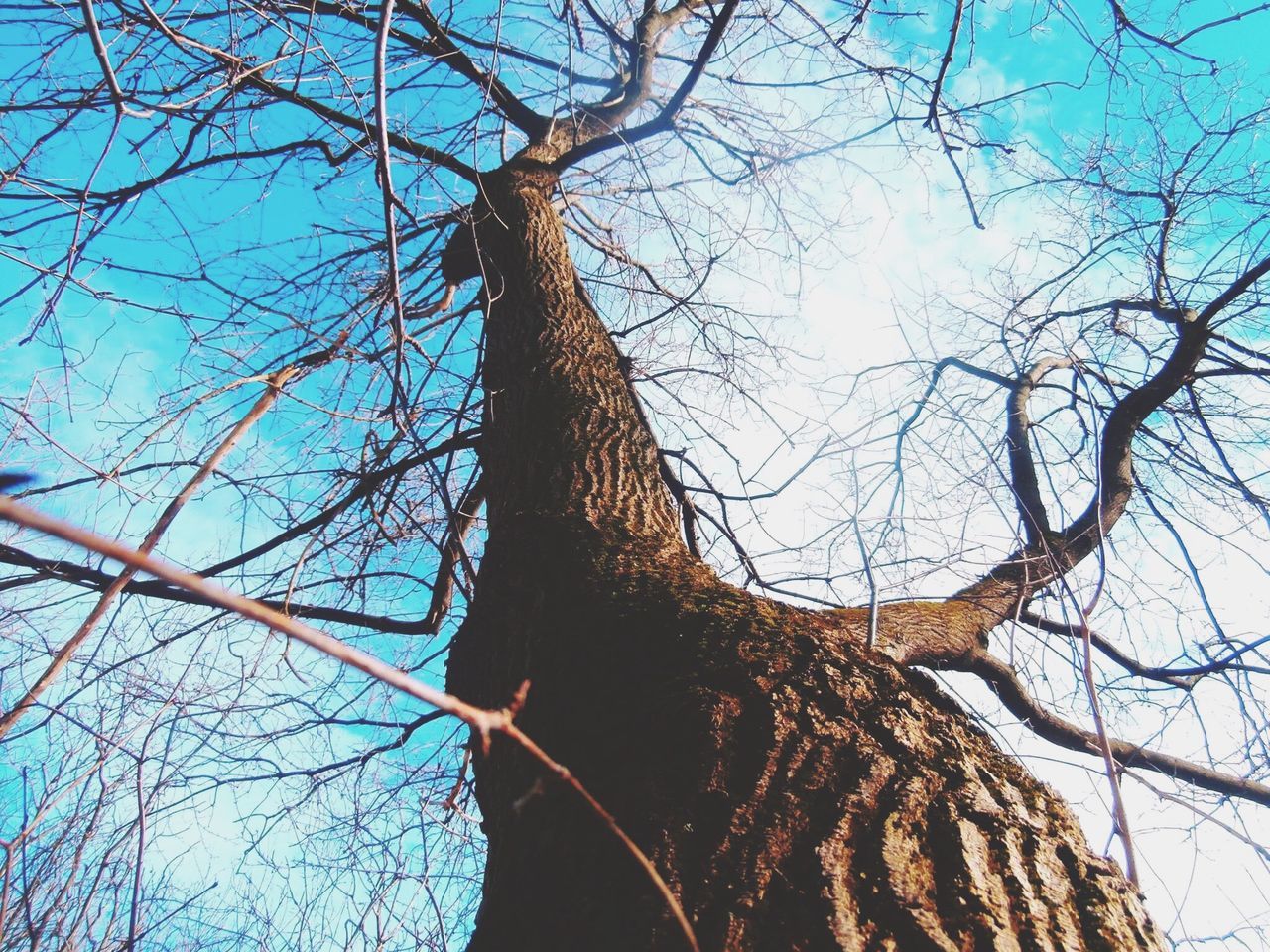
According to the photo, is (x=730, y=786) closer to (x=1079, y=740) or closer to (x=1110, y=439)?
(x=1079, y=740)

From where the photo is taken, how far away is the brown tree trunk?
2.58 ft

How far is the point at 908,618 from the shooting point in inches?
95.8

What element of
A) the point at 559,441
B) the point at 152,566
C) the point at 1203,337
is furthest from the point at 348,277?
the point at 1203,337

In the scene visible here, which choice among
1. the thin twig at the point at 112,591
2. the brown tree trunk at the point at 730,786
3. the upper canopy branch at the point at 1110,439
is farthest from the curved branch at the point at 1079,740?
the thin twig at the point at 112,591

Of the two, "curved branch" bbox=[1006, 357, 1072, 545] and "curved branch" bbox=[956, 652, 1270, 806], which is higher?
"curved branch" bbox=[1006, 357, 1072, 545]

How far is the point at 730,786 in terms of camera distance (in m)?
0.95

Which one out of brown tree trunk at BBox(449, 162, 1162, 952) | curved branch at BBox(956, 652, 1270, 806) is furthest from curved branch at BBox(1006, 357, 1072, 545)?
brown tree trunk at BBox(449, 162, 1162, 952)

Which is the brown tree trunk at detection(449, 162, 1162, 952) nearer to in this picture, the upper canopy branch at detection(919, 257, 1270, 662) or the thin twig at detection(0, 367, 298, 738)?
the thin twig at detection(0, 367, 298, 738)

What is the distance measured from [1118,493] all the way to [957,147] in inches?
64.4

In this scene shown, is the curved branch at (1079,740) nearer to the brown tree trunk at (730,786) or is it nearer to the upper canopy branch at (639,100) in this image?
the brown tree trunk at (730,786)

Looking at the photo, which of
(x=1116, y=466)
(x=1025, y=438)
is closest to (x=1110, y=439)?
(x=1116, y=466)

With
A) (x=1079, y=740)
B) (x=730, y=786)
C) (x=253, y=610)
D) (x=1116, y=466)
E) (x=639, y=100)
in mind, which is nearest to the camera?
(x=253, y=610)

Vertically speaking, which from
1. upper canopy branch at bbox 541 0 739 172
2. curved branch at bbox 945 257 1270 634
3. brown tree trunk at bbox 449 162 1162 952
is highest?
upper canopy branch at bbox 541 0 739 172

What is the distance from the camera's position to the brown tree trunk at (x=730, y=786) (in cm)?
79
